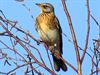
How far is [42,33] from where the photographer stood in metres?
5.26

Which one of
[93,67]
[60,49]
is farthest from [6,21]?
[60,49]

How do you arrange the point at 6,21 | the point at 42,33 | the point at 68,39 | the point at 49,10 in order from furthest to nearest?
the point at 49,10 < the point at 42,33 < the point at 68,39 < the point at 6,21

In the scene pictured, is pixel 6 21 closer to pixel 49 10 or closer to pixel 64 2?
pixel 64 2

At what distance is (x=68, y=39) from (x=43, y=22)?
8.99ft

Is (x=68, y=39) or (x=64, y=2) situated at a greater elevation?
(x=64, y=2)

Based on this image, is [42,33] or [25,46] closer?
[25,46]

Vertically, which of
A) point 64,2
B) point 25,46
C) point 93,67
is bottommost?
point 93,67

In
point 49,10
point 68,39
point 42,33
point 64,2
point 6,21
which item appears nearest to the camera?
point 64,2

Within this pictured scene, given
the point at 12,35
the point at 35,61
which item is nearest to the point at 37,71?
the point at 35,61

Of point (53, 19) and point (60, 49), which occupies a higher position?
point (53, 19)

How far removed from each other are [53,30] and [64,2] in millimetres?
3141

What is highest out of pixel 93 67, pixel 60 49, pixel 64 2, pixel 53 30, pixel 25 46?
pixel 64 2

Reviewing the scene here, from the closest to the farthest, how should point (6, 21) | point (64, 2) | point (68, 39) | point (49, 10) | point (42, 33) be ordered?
1. point (64, 2)
2. point (6, 21)
3. point (68, 39)
4. point (42, 33)
5. point (49, 10)

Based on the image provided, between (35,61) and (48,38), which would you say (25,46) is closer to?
(35,61)
